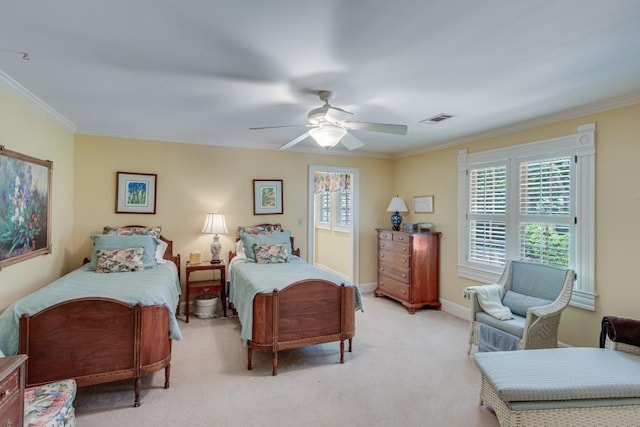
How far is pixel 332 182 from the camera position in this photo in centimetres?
655

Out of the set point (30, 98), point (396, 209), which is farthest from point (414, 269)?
point (30, 98)

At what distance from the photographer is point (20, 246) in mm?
2793

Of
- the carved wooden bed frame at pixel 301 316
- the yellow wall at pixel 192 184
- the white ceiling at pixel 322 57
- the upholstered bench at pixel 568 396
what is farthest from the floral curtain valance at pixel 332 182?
the upholstered bench at pixel 568 396

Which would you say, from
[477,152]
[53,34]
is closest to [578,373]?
[477,152]

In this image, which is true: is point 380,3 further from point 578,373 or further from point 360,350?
point 360,350

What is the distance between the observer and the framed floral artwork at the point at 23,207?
2.58 metres

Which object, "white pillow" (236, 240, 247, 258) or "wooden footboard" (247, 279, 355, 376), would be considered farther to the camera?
"white pillow" (236, 240, 247, 258)

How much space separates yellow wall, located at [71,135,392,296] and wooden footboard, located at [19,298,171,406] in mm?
2193

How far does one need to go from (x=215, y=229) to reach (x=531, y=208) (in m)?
3.89

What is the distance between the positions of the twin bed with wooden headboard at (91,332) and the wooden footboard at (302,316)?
729 millimetres

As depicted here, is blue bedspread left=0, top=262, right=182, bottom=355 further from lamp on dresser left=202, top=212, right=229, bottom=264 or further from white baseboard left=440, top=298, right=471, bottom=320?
white baseboard left=440, top=298, right=471, bottom=320

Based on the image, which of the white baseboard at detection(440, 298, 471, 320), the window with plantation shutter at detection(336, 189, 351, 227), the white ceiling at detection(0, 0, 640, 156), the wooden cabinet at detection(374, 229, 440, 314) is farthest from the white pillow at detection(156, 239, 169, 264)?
the white baseboard at detection(440, 298, 471, 320)

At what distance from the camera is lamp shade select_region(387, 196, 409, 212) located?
5.30m

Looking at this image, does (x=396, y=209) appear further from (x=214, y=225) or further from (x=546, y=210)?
(x=214, y=225)
